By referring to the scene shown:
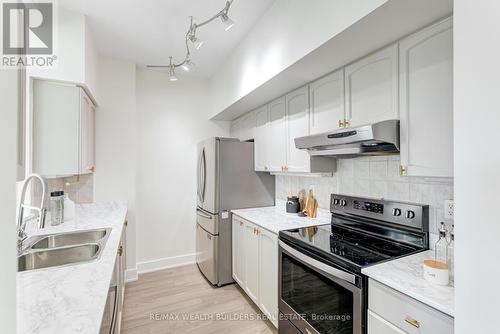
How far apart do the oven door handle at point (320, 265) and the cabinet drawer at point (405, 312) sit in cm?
10

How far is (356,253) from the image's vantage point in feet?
4.58

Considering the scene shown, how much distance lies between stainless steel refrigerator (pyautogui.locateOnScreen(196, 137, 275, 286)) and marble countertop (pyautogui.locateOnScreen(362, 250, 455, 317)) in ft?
5.74

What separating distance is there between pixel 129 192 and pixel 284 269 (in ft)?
6.93

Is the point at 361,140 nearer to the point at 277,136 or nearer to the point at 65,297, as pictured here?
the point at 277,136

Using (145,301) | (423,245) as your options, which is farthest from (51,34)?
(423,245)

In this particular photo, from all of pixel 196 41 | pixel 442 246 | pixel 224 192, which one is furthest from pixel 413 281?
pixel 196 41

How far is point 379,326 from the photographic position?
110cm

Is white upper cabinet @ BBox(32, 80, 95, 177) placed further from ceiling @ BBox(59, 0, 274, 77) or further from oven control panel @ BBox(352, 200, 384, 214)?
oven control panel @ BBox(352, 200, 384, 214)

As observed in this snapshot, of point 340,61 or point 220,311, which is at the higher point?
point 340,61

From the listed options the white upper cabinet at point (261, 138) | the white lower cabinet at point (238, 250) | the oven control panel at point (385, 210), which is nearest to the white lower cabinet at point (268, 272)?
the white lower cabinet at point (238, 250)

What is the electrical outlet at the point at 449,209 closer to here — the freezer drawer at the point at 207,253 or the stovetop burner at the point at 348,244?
the stovetop burner at the point at 348,244

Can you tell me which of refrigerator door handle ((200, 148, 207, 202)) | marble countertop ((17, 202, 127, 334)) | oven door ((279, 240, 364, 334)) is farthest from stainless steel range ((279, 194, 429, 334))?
refrigerator door handle ((200, 148, 207, 202))
